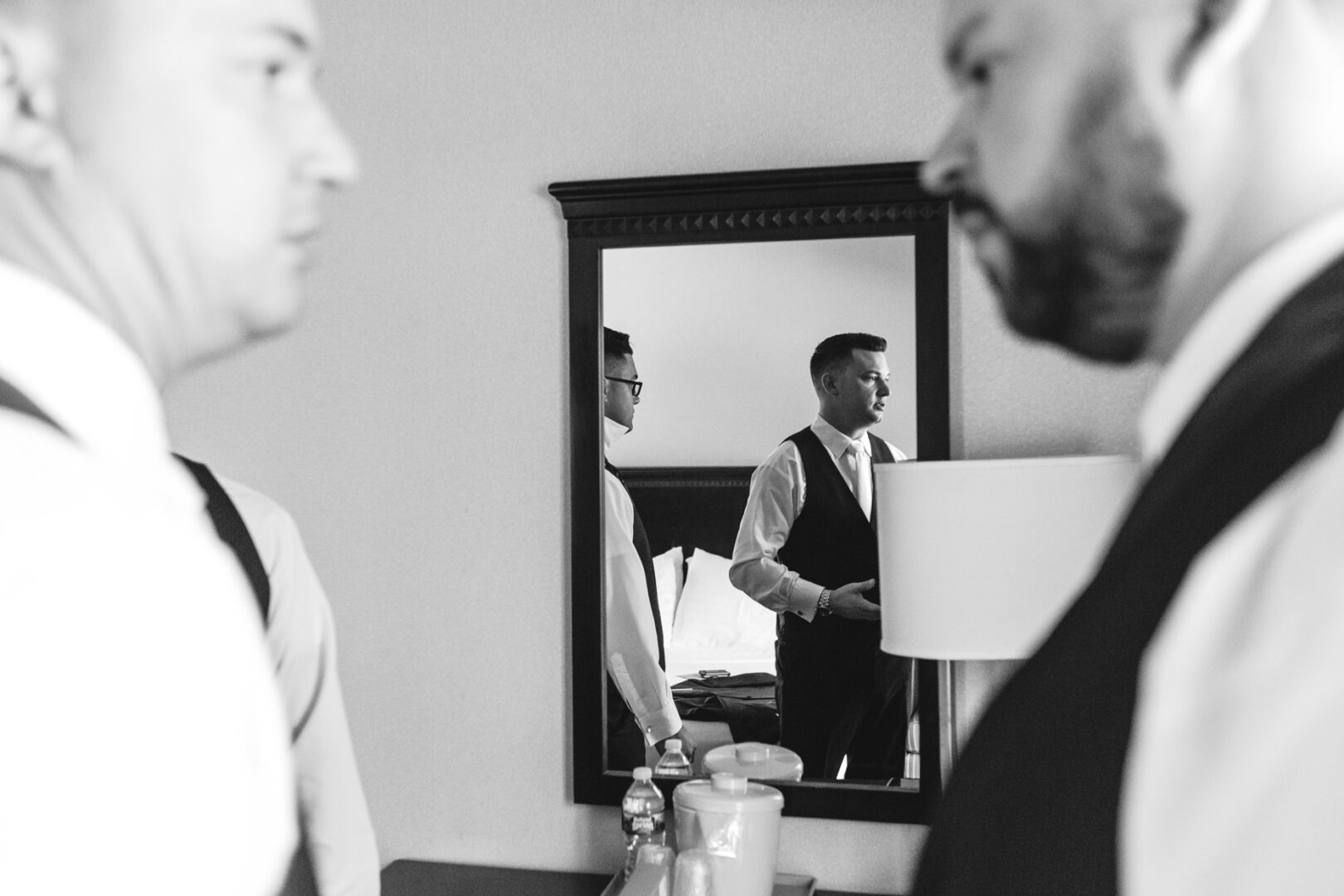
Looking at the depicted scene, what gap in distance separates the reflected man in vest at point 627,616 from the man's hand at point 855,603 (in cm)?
36

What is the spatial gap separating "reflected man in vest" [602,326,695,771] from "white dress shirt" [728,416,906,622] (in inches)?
8.1

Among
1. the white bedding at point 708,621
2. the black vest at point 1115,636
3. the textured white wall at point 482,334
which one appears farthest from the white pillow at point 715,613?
the black vest at point 1115,636

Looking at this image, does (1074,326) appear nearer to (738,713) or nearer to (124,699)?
(124,699)

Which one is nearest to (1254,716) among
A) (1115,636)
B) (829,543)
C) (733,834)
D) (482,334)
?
(1115,636)

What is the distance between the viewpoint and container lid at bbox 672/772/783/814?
2141 millimetres

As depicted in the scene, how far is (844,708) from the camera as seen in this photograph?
2.42 m

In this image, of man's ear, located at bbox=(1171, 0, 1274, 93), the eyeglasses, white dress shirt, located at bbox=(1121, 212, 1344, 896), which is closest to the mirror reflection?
the eyeglasses

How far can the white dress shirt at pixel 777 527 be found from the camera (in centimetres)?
244

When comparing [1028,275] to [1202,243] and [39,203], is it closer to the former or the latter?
[1202,243]

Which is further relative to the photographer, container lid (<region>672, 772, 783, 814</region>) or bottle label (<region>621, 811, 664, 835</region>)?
bottle label (<region>621, 811, 664, 835</region>)

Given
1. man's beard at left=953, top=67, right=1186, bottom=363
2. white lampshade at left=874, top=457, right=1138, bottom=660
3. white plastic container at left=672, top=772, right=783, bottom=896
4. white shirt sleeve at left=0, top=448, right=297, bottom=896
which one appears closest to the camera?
white shirt sleeve at left=0, top=448, right=297, bottom=896

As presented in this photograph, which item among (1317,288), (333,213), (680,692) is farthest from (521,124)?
(1317,288)

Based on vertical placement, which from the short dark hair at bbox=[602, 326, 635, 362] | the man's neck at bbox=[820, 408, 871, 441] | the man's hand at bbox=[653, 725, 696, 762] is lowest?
the man's hand at bbox=[653, 725, 696, 762]

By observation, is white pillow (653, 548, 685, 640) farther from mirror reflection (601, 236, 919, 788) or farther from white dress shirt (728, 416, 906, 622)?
white dress shirt (728, 416, 906, 622)
